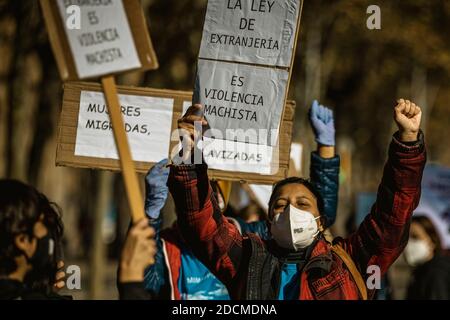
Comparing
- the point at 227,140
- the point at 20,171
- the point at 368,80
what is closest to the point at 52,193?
the point at 368,80

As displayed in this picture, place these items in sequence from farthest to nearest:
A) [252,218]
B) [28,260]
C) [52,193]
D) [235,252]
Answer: [52,193] → [252,218] → [235,252] → [28,260]

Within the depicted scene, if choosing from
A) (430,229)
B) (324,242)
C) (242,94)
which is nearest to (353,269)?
(324,242)

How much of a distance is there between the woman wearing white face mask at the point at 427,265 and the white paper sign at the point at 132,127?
2133mm

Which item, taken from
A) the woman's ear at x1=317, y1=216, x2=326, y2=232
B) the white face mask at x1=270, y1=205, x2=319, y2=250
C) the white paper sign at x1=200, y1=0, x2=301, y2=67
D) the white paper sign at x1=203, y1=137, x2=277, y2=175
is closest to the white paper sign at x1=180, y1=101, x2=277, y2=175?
the white paper sign at x1=203, y1=137, x2=277, y2=175

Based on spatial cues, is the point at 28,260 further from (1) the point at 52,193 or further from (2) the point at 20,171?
(1) the point at 52,193

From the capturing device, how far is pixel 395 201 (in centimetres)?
438

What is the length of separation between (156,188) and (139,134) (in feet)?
2.08

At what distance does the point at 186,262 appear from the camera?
19.6 ft

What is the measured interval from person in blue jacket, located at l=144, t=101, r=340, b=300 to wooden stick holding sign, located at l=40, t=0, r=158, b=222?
168 centimetres

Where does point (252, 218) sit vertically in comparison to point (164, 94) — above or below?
below

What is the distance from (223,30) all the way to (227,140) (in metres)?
0.59

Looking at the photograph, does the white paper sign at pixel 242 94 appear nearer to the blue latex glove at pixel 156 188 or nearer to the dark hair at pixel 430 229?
the blue latex glove at pixel 156 188

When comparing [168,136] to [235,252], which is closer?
[235,252]

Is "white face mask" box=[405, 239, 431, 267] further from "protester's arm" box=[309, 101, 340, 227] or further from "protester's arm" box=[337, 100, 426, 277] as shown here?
"protester's arm" box=[337, 100, 426, 277]
